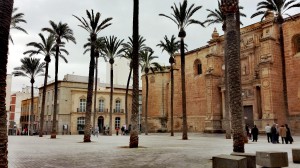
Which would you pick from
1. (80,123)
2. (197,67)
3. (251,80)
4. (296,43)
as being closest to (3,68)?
(251,80)

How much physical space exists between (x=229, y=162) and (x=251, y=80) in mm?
29451

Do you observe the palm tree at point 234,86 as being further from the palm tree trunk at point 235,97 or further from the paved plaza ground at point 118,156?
the paved plaza ground at point 118,156

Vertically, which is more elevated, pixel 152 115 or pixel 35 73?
pixel 35 73

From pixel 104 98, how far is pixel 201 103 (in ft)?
71.7

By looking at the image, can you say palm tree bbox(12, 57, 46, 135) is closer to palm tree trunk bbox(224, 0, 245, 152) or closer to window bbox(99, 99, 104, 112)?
window bbox(99, 99, 104, 112)

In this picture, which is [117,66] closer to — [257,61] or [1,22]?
[257,61]

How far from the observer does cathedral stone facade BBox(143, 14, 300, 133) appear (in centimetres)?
3225

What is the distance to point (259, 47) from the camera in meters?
35.6

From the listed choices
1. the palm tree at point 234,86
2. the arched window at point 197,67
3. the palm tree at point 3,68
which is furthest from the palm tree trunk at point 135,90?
the arched window at point 197,67

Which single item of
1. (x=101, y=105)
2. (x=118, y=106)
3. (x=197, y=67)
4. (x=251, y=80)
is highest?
(x=197, y=67)

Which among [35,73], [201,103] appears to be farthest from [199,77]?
[35,73]

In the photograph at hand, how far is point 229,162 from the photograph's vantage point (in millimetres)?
8102

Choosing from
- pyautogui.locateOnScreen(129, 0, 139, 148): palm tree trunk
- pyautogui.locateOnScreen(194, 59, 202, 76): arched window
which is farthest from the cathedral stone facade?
pyautogui.locateOnScreen(129, 0, 139, 148): palm tree trunk

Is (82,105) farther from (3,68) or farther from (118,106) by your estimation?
(3,68)
